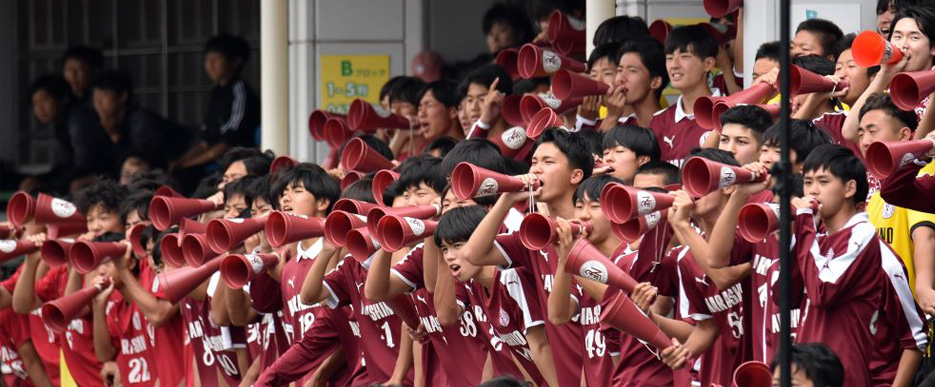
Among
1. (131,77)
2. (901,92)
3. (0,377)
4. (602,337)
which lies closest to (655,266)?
(602,337)

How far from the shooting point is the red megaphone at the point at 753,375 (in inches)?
227

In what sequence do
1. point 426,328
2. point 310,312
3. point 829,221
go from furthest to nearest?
1. point 310,312
2. point 426,328
3. point 829,221

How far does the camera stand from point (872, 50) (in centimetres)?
689

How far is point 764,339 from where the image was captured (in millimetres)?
6438

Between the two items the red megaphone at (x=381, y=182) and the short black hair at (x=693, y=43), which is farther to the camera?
the short black hair at (x=693, y=43)

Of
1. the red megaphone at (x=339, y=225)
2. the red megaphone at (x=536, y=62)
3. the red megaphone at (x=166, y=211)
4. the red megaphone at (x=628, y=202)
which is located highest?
the red megaphone at (x=536, y=62)

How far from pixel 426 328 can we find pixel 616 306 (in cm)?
164

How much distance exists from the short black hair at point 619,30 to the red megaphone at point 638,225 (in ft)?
8.41

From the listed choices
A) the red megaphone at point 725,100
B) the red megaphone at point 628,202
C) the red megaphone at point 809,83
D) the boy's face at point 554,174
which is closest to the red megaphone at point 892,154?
the red megaphone at point 628,202

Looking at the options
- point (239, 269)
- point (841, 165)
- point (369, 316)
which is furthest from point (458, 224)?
point (841, 165)

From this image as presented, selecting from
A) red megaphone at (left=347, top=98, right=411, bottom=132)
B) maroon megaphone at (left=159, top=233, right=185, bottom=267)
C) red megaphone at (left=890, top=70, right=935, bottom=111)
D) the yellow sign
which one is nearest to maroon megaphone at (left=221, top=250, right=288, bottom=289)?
maroon megaphone at (left=159, top=233, right=185, bottom=267)

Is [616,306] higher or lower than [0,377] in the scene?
higher

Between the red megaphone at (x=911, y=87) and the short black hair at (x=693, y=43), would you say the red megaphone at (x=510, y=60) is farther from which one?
the red megaphone at (x=911, y=87)

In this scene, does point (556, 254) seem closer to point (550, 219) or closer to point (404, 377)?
point (550, 219)
